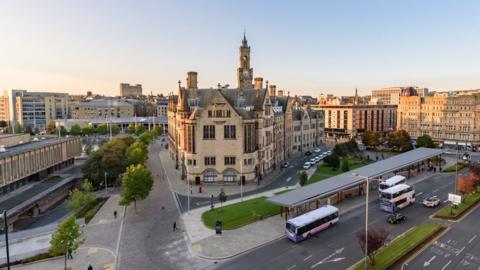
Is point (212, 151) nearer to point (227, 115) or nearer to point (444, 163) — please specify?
point (227, 115)

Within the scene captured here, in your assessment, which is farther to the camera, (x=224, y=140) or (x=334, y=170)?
(x=334, y=170)

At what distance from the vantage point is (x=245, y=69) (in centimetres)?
9806

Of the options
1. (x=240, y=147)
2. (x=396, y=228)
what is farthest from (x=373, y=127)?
(x=396, y=228)

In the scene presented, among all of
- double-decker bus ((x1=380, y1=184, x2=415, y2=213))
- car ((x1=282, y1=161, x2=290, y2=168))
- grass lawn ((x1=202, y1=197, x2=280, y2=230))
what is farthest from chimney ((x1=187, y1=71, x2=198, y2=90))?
double-decker bus ((x1=380, y1=184, x2=415, y2=213))

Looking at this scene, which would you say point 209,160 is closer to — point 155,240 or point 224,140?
point 224,140

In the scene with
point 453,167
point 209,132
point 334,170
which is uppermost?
point 209,132

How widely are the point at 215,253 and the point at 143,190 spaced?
21.5 metres

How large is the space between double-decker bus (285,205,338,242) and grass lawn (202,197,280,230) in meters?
8.03

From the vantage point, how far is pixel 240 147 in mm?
75688

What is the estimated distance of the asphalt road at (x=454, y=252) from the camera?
35844mm

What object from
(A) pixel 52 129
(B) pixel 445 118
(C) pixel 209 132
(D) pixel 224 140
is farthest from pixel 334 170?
(A) pixel 52 129

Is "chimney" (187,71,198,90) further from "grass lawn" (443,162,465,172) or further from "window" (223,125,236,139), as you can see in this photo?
"grass lawn" (443,162,465,172)

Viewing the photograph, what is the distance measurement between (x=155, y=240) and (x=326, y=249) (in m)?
21.8

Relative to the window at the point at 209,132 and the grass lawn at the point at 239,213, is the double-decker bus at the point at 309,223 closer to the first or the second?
the grass lawn at the point at 239,213
